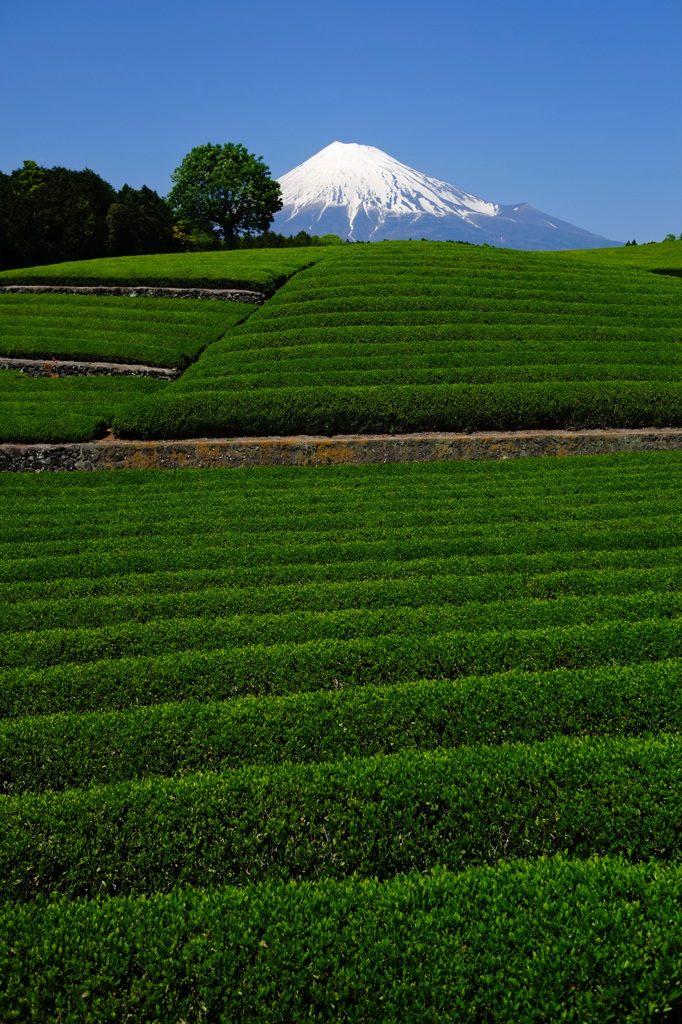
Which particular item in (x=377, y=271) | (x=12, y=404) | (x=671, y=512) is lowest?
(x=671, y=512)

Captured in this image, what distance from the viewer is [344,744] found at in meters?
5.15

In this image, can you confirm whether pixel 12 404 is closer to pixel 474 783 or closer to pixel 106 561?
pixel 106 561

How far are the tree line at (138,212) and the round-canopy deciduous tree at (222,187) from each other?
0.10 metres

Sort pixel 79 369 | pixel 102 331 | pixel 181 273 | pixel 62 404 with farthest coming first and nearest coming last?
1. pixel 181 273
2. pixel 102 331
3. pixel 79 369
4. pixel 62 404

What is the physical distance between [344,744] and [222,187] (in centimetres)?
7274

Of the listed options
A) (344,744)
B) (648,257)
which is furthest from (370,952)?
(648,257)

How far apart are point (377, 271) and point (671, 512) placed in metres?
19.6

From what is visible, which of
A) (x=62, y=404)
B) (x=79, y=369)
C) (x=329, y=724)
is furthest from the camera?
(x=79, y=369)

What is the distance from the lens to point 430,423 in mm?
14797

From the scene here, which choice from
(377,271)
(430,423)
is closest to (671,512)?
(430,423)

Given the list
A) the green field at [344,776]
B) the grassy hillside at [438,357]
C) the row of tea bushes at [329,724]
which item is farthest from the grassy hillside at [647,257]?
the row of tea bushes at [329,724]

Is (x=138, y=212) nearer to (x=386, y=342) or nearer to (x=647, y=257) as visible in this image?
(x=647, y=257)

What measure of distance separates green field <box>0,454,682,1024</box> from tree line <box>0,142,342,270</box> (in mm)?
54270

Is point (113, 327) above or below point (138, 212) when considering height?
below
